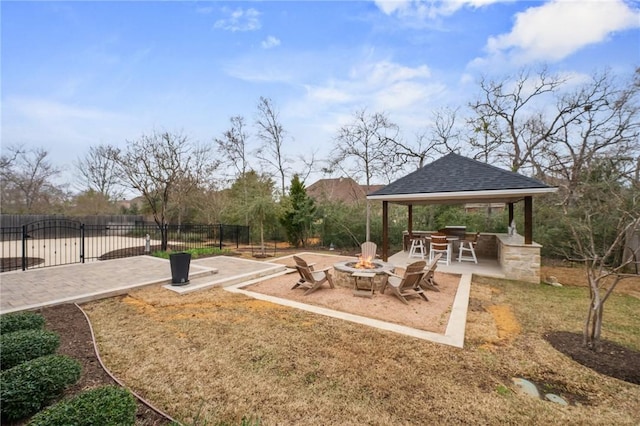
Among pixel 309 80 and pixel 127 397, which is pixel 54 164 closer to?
pixel 309 80

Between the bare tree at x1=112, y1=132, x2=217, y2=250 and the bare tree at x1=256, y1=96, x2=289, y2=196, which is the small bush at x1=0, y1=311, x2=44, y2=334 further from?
the bare tree at x1=256, y1=96, x2=289, y2=196

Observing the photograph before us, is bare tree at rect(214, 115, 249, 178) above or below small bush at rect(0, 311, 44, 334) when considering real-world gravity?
above

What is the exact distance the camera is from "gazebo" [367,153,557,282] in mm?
6984

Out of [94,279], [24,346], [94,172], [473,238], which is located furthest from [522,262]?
[94,172]

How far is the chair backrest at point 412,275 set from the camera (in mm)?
5059

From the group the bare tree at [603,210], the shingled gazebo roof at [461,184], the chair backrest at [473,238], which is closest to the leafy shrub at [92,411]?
the shingled gazebo roof at [461,184]

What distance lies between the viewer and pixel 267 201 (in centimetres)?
1127

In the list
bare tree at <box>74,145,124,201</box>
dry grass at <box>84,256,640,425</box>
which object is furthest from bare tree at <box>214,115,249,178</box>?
dry grass at <box>84,256,640,425</box>

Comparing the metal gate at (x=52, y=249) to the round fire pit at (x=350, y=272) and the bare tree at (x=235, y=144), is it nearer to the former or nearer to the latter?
the round fire pit at (x=350, y=272)

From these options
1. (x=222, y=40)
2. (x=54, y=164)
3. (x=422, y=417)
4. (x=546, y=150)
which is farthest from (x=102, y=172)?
(x=546, y=150)

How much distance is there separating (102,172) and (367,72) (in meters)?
24.8

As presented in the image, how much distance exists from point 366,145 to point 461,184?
29.7 feet

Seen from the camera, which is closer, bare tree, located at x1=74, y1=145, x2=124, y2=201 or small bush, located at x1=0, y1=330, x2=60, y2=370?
small bush, located at x1=0, y1=330, x2=60, y2=370

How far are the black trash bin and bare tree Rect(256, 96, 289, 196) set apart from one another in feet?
41.6
